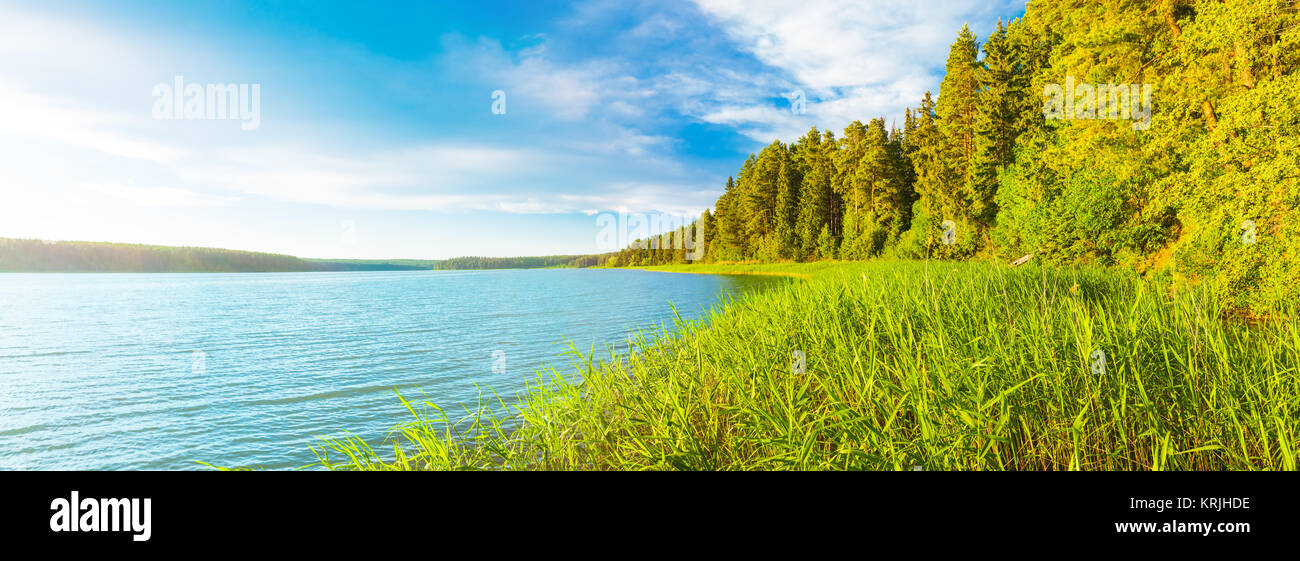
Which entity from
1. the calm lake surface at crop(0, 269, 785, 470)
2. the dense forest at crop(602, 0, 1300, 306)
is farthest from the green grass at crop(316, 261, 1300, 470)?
the calm lake surface at crop(0, 269, 785, 470)

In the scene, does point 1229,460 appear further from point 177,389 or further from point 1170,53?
point 1170,53

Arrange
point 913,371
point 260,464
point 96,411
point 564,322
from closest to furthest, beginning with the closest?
point 913,371 → point 260,464 → point 96,411 → point 564,322

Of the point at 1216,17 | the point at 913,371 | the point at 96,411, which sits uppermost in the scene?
the point at 1216,17

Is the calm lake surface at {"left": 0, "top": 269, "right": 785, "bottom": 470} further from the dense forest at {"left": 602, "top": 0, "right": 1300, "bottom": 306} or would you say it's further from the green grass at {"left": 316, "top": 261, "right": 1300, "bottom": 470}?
the dense forest at {"left": 602, "top": 0, "right": 1300, "bottom": 306}

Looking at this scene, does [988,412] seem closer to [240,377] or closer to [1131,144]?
[240,377]

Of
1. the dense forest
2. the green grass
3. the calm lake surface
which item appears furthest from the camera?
the dense forest

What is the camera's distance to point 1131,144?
17.8 meters

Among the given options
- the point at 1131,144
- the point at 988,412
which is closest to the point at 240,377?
the point at 988,412

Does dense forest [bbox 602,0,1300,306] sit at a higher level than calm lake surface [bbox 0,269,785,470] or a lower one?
higher

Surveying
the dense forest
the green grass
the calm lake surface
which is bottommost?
the calm lake surface

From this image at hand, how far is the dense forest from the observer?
10.8m

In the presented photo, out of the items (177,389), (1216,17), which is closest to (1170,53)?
(1216,17)
